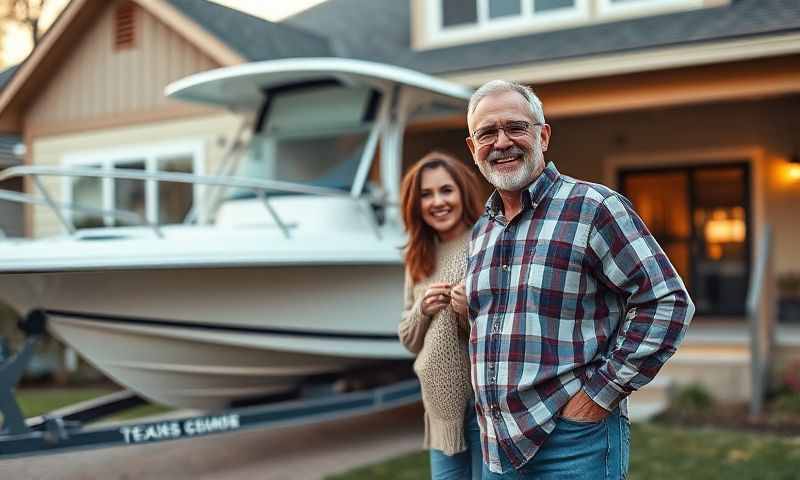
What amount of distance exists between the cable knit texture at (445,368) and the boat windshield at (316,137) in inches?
141

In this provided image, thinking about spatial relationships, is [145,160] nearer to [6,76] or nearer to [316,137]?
[6,76]

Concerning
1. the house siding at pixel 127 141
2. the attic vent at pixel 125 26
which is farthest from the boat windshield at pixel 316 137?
the attic vent at pixel 125 26

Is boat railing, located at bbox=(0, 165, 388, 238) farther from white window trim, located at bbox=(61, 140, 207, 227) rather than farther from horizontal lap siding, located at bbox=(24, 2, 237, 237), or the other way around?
→ horizontal lap siding, located at bbox=(24, 2, 237, 237)

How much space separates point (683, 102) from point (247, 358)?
14.5 feet

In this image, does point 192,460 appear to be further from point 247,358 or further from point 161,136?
point 161,136

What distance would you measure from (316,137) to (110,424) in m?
2.64

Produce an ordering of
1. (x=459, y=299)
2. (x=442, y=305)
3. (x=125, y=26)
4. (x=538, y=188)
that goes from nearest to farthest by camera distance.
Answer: (x=538, y=188) → (x=459, y=299) → (x=442, y=305) → (x=125, y=26)

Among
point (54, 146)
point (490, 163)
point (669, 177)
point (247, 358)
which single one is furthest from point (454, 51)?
point (490, 163)

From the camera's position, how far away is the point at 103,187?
11.1 metres

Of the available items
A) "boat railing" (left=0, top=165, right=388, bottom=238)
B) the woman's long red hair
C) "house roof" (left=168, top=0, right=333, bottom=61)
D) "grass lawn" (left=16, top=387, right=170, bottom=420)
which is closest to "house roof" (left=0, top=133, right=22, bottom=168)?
"grass lawn" (left=16, top=387, right=170, bottom=420)

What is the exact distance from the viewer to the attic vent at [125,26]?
11.1 m

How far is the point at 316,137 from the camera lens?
22.5 feet

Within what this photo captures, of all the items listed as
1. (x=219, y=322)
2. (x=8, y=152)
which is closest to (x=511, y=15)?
(x=219, y=322)

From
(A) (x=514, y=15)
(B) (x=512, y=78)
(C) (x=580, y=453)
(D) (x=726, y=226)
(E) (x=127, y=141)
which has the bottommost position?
(C) (x=580, y=453)
